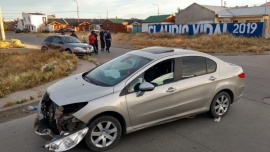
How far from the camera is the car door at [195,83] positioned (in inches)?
167

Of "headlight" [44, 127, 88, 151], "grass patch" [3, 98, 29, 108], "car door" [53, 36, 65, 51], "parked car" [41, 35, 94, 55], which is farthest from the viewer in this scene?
"car door" [53, 36, 65, 51]

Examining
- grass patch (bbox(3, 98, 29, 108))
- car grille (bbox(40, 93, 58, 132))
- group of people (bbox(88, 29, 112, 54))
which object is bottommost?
grass patch (bbox(3, 98, 29, 108))

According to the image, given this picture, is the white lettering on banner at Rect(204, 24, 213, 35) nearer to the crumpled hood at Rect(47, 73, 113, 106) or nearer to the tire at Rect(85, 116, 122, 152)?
the crumpled hood at Rect(47, 73, 113, 106)

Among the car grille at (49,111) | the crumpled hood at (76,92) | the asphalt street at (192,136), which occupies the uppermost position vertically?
the crumpled hood at (76,92)

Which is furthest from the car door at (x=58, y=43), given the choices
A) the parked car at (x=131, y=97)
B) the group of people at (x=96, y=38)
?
the parked car at (x=131, y=97)

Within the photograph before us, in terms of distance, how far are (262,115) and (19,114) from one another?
543 centimetres

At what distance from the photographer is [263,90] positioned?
6836mm

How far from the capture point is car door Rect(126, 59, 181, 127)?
377 centimetres

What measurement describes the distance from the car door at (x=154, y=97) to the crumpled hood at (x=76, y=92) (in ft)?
1.38

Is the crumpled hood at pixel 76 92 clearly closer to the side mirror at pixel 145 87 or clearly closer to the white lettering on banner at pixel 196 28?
the side mirror at pixel 145 87

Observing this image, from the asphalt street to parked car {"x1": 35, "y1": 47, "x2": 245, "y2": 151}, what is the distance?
0.87 ft

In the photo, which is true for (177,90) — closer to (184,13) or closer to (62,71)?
(62,71)

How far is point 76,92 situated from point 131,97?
0.89 metres

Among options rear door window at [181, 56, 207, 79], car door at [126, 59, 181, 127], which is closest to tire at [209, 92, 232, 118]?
rear door window at [181, 56, 207, 79]
